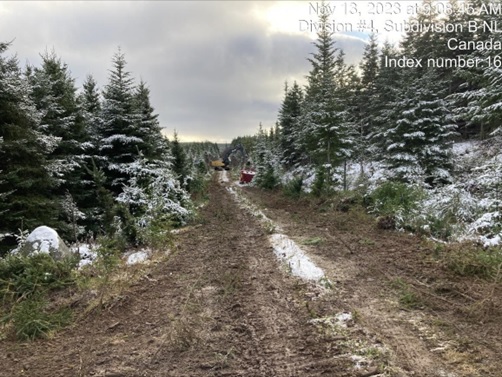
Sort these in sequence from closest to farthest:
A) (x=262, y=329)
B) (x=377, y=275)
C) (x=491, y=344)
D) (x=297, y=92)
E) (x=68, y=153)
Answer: (x=491, y=344)
(x=262, y=329)
(x=377, y=275)
(x=68, y=153)
(x=297, y=92)

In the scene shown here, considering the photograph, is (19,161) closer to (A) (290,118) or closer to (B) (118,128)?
(B) (118,128)

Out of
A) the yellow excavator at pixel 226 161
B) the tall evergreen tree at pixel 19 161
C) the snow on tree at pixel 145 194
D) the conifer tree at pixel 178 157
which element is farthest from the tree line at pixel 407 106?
the yellow excavator at pixel 226 161

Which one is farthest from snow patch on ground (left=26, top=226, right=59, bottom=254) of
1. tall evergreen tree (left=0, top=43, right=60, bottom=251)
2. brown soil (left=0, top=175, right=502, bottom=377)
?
tall evergreen tree (left=0, top=43, right=60, bottom=251)

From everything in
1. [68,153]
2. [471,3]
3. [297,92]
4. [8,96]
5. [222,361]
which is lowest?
[222,361]

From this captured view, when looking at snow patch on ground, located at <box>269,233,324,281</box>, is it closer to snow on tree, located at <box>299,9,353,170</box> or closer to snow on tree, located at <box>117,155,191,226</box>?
snow on tree, located at <box>117,155,191,226</box>

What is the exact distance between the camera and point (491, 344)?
3.48 metres

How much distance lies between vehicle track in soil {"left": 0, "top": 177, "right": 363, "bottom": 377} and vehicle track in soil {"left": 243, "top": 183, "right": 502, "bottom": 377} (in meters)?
0.67

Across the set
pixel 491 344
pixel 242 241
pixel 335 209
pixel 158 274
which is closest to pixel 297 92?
pixel 335 209

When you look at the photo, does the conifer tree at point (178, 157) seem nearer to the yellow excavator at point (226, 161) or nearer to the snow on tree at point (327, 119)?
the snow on tree at point (327, 119)

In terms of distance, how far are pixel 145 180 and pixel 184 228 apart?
259cm

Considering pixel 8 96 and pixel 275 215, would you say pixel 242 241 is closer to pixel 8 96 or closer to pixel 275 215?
pixel 275 215

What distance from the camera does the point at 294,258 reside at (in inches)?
287

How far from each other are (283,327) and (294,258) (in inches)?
123

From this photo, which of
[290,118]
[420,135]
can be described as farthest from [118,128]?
[290,118]
